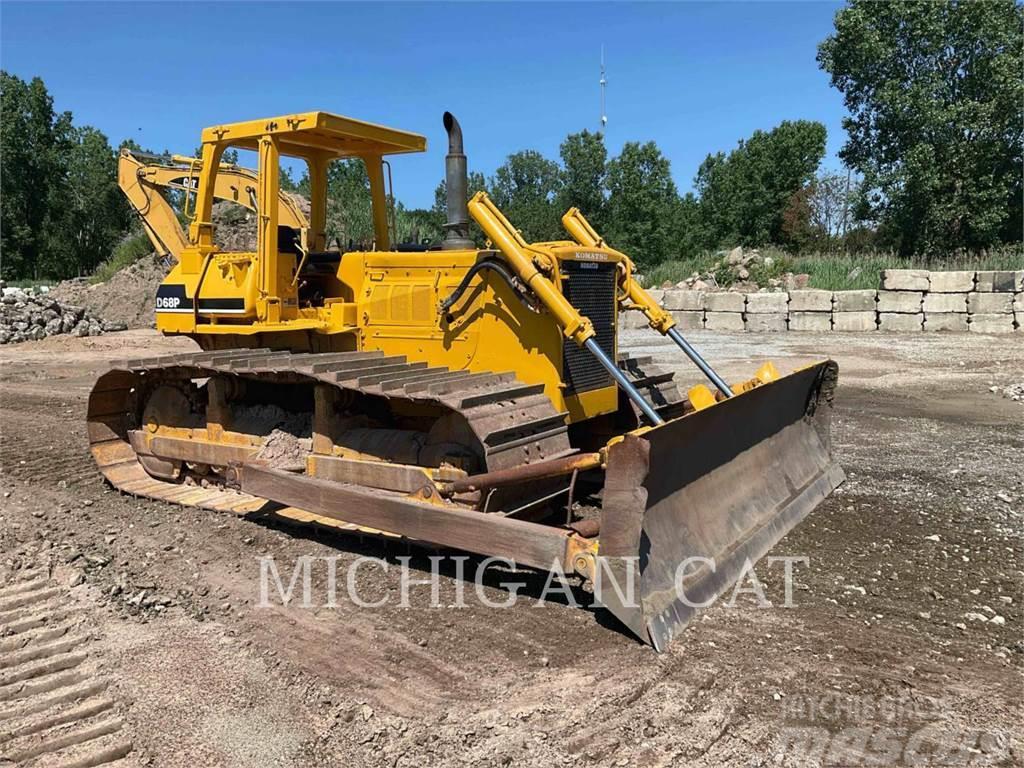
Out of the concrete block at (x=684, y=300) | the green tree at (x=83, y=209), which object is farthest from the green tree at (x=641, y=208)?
the green tree at (x=83, y=209)

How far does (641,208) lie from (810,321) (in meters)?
26.1

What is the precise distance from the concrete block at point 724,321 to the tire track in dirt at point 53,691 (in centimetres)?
1692

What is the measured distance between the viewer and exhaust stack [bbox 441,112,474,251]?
5777 millimetres

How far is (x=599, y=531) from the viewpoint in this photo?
3939 millimetres

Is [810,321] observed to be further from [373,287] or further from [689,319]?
[373,287]

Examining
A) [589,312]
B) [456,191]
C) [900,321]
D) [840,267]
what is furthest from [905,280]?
[456,191]

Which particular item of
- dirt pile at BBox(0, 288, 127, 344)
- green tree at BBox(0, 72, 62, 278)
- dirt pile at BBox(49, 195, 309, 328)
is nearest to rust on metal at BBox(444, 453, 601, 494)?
dirt pile at BBox(49, 195, 309, 328)

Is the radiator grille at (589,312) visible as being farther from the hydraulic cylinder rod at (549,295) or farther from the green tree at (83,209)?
the green tree at (83,209)

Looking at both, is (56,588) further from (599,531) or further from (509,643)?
(599,531)

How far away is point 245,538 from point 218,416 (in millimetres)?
1242

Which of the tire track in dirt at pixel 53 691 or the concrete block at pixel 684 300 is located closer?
the tire track in dirt at pixel 53 691

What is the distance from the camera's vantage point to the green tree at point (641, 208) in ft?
142

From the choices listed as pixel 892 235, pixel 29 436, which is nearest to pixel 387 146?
pixel 29 436

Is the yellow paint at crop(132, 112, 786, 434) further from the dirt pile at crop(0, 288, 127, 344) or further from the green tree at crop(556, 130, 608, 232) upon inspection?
the green tree at crop(556, 130, 608, 232)
